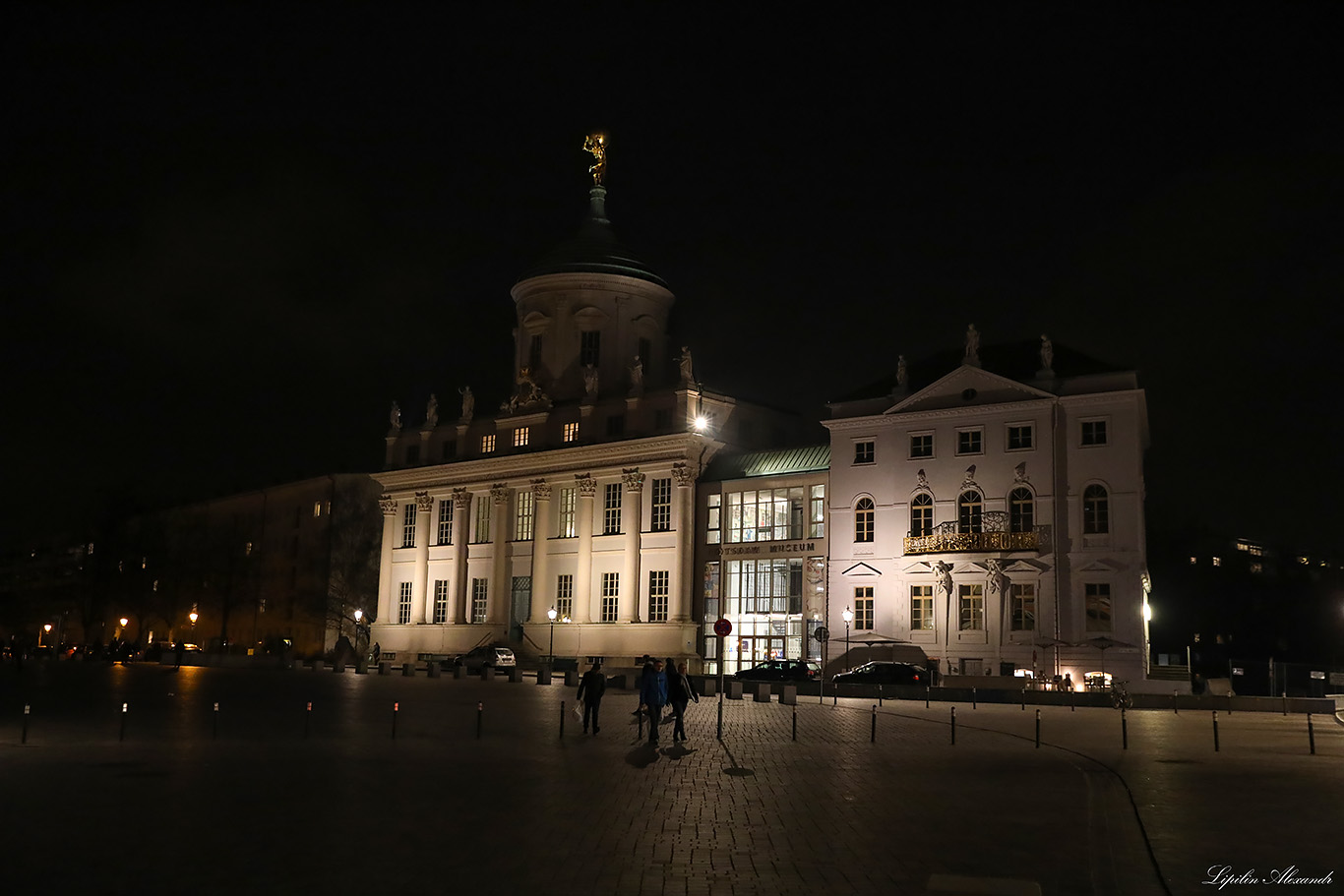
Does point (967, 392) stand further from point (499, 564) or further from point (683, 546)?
point (499, 564)

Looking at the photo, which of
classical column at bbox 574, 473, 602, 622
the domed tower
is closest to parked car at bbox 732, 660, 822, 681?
classical column at bbox 574, 473, 602, 622

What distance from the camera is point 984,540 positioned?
5856cm

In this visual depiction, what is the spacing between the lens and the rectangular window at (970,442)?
198ft

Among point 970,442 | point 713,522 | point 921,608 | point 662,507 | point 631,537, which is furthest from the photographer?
point 631,537

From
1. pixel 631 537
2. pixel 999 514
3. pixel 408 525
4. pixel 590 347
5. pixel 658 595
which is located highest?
pixel 590 347

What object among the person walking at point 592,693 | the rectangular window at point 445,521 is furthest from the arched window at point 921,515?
the rectangular window at point 445,521

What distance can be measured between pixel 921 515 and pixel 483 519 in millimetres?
33792

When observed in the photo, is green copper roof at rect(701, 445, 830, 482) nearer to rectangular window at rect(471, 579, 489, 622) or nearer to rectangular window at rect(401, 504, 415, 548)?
rectangular window at rect(471, 579, 489, 622)

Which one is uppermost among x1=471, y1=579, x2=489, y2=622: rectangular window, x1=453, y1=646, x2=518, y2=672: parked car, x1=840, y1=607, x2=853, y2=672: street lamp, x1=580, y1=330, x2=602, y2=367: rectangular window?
x1=580, y1=330, x2=602, y2=367: rectangular window

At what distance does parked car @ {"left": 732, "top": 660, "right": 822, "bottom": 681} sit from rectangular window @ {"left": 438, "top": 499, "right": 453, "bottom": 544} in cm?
3393

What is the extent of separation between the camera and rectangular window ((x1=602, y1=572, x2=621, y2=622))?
75.6m

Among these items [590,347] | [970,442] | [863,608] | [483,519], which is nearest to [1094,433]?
[970,442]

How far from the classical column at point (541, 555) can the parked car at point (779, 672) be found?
76.9 ft

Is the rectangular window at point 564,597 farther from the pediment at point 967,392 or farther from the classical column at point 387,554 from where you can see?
the pediment at point 967,392
